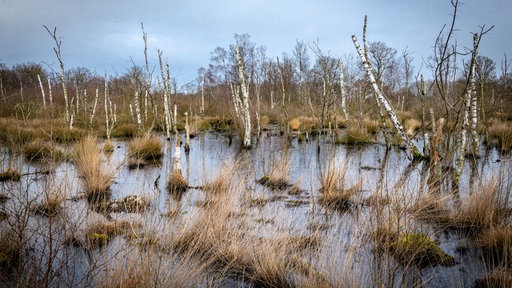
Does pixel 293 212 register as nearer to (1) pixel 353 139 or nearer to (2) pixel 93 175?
(2) pixel 93 175

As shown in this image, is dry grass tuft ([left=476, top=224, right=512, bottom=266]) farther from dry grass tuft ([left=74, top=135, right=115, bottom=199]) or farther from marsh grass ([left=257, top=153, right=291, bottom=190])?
dry grass tuft ([left=74, top=135, right=115, bottom=199])

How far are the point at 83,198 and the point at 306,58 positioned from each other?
37.8 meters

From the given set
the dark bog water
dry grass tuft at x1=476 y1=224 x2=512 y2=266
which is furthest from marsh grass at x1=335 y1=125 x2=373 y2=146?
dry grass tuft at x1=476 y1=224 x2=512 y2=266

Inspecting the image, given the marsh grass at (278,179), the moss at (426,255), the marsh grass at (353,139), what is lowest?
the moss at (426,255)

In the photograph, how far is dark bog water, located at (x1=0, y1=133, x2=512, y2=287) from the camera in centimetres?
293

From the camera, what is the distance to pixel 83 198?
551 centimetres

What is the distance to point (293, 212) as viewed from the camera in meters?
4.87

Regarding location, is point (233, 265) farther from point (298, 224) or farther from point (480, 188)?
point (480, 188)

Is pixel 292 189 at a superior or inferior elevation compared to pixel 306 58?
inferior

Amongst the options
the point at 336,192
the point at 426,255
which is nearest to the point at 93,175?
the point at 336,192

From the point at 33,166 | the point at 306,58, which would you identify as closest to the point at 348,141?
the point at 33,166

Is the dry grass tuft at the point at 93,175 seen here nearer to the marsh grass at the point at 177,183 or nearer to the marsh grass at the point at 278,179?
the marsh grass at the point at 177,183

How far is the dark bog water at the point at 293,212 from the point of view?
9.61ft

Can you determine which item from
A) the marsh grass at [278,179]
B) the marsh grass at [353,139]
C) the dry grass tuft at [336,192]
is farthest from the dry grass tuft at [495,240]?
the marsh grass at [353,139]
